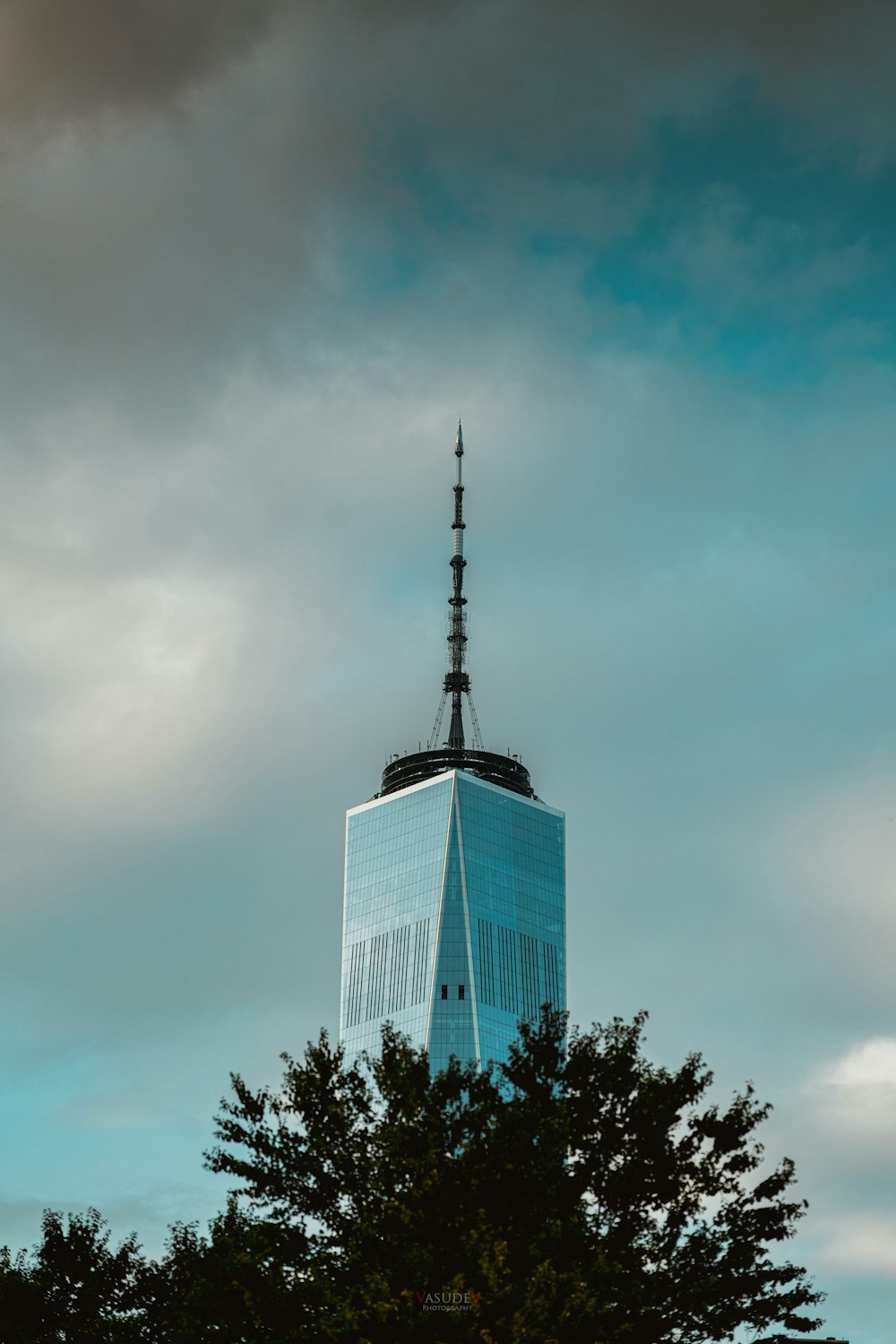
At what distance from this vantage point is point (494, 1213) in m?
64.2

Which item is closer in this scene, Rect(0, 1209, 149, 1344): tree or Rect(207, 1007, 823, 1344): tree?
Rect(207, 1007, 823, 1344): tree

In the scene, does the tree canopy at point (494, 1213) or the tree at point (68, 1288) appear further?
the tree at point (68, 1288)

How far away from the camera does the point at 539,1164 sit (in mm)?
64062

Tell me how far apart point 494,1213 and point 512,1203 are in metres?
0.76

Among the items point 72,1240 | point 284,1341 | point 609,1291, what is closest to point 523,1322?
point 609,1291

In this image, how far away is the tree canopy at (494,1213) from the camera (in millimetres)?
60656

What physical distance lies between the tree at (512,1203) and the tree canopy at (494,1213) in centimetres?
7

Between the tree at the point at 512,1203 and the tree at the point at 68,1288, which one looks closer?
the tree at the point at 512,1203

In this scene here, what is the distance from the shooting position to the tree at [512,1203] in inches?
2384

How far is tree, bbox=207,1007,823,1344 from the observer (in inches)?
2384

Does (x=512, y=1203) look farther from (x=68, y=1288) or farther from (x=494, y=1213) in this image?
(x=68, y=1288)

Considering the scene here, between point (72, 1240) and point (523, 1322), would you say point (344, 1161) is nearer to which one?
point (523, 1322)

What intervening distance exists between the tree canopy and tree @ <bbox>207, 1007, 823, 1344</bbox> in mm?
75

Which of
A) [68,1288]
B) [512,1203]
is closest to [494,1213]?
[512,1203]
